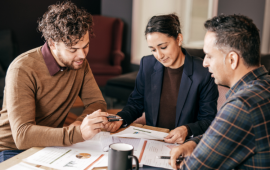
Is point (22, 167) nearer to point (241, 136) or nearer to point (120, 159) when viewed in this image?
point (120, 159)

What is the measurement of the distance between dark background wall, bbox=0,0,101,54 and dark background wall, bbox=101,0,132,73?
105 centimetres

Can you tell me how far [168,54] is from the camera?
5.28 ft

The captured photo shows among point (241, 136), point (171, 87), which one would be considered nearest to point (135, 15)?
point (171, 87)

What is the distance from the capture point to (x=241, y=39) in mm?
942

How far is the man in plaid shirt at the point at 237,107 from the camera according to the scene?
0.81 metres

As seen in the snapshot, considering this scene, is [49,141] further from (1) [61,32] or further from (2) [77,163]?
(1) [61,32]

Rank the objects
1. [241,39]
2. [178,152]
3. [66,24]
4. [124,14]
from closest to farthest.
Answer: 1. [241,39]
2. [178,152]
3. [66,24]
4. [124,14]

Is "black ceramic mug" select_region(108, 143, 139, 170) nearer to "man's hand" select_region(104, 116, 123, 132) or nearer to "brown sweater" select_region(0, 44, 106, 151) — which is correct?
"brown sweater" select_region(0, 44, 106, 151)

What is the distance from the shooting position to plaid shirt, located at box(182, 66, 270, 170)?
2.66 feet

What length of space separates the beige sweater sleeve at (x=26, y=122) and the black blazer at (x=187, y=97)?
1.39 ft

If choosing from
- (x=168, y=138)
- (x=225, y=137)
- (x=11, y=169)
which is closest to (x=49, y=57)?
(x=11, y=169)

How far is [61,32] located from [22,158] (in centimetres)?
69

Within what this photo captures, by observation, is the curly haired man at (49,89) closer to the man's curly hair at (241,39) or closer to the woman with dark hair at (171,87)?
the woman with dark hair at (171,87)

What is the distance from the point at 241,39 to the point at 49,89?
104 cm
